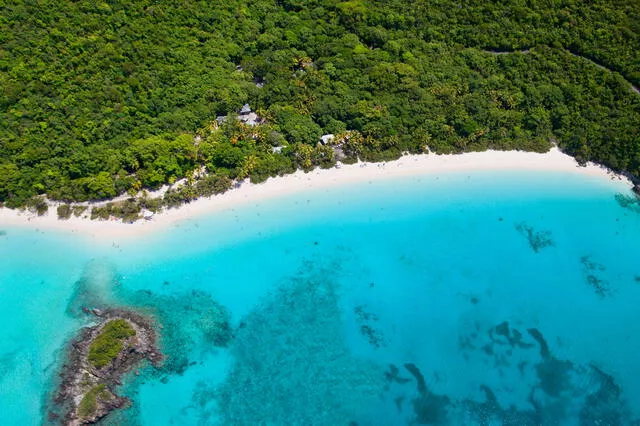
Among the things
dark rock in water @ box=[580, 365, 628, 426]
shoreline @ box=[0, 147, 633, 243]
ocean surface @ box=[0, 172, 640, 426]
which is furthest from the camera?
shoreline @ box=[0, 147, 633, 243]

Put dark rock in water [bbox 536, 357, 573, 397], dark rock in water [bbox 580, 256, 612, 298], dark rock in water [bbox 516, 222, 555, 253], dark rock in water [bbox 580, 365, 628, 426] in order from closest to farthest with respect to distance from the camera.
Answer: dark rock in water [bbox 580, 365, 628, 426] < dark rock in water [bbox 536, 357, 573, 397] < dark rock in water [bbox 580, 256, 612, 298] < dark rock in water [bbox 516, 222, 555, 253]

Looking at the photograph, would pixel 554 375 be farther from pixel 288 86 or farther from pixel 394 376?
pixel 288 86

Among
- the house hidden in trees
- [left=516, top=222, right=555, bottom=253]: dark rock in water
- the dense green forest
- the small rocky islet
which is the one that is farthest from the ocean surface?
the house hidden in trees

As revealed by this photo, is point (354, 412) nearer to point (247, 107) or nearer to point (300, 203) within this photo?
point (300, 203)

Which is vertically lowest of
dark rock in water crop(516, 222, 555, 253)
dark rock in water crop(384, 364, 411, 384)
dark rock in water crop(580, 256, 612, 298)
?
dark rock in water crop(384, 364, 411, 384)

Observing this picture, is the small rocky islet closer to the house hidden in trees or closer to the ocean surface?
the ocean surface

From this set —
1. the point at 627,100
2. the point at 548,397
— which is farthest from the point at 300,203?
the point at 627,100
